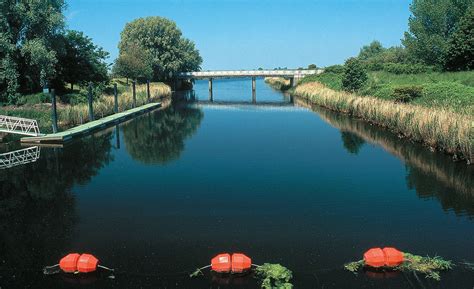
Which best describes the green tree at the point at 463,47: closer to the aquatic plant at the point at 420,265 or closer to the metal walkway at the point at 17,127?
the metal walkway at the point at 17,127

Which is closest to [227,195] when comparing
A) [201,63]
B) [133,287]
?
[133,287]

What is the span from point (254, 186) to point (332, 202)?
117 inches

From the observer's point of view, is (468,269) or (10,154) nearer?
(468,269)

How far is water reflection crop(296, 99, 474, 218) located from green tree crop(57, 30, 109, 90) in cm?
2738

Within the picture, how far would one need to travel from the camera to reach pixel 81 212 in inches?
489

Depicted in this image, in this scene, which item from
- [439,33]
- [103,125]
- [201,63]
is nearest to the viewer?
[103,125]

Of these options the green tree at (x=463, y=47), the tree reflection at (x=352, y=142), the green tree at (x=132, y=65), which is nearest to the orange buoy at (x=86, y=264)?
the tree reflection at (x=352, y=142)

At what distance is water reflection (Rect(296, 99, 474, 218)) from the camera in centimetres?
1326

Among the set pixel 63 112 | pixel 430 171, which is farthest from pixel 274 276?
pixel 63 112

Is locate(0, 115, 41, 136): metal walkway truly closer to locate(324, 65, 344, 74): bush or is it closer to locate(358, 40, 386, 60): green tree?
locate(324, 65, 344, 74): bush

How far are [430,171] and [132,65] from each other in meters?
51.8

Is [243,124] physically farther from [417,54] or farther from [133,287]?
[417,54]

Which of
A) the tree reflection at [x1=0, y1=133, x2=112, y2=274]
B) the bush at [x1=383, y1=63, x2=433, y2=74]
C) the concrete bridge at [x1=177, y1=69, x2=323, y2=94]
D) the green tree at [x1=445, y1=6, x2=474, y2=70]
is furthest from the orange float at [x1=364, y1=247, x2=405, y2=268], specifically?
the concrete bridge at [x1=177, y1=69, x2=323, y2=94]

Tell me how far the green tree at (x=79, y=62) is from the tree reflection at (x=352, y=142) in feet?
85.7
